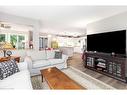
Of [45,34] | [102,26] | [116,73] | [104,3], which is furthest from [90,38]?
[45,34]

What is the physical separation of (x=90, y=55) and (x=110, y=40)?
1.13m

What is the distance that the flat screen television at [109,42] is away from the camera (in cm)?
340

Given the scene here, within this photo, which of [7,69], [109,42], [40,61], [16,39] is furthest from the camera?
[16,39]

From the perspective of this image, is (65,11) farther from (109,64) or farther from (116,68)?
(116,68)

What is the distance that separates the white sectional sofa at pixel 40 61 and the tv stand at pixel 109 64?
4.16ft

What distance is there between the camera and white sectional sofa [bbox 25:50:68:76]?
3543 millimetres

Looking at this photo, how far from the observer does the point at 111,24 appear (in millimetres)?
4055

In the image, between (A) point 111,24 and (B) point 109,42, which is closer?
(B) point 109,42

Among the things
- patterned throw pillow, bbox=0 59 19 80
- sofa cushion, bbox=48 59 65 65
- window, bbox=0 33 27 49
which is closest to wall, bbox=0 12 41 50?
sofa cushion, bbox=48 59 65 65

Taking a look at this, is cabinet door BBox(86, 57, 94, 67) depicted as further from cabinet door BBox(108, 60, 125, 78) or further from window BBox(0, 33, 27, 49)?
window BBox(0, 33, 27, 49)

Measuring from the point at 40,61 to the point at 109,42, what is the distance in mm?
2795

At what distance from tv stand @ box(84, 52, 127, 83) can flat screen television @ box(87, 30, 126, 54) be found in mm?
256

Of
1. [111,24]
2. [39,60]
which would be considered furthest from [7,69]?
[111,24]
